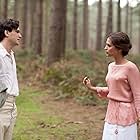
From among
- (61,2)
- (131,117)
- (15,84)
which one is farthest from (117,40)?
(61,2)

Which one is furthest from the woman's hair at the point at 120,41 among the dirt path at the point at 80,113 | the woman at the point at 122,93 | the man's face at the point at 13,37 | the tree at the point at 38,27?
the tree at the point at 38,27

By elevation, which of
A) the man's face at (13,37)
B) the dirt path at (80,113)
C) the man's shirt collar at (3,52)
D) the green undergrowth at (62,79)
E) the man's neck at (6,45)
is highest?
the man's face at (13,37)

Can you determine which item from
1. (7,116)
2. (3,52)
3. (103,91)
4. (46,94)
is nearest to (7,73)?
(3,52)

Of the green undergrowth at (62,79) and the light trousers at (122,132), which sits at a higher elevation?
the light trousers at (122,132)

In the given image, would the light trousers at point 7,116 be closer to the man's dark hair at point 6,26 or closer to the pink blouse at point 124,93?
the man's dark hair at point 6,26

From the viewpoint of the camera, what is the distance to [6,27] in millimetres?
5109

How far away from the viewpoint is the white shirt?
4.93 metres

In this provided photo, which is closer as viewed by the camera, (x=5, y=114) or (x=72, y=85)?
(x=5, y=114)

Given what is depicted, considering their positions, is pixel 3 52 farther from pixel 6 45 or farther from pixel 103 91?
pixel 103 91

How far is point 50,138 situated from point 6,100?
3269 millimetres

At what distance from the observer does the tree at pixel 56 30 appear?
52.3 ft

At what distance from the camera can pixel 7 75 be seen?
4.96 meters

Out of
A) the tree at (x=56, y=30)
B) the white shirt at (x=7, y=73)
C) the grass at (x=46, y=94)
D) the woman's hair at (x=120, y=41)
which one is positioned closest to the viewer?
the woman's hair at (x=120, y=41)

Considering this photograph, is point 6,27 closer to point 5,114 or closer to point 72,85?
point 5,114
